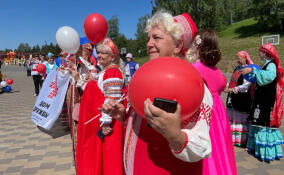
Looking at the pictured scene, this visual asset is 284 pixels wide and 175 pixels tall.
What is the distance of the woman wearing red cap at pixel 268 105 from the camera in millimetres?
3369

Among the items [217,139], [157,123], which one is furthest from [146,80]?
[217,139]

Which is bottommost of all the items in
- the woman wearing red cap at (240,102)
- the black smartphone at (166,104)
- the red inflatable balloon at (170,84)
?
the woman wearing red cap at (240,102)

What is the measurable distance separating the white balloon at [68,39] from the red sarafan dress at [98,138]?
1104 mm

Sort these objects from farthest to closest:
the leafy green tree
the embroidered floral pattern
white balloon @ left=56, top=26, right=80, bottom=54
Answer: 1. the leafy green tree
2. white balloon @ left=56, top=26, right=80, bottom=54
3. the embroidered floral pattern

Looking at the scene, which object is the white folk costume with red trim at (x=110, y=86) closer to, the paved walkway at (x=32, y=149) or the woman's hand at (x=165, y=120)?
the woman's hand at (x=165, y=120)

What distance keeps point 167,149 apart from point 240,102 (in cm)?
369

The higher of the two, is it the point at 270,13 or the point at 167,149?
the point at 270,13

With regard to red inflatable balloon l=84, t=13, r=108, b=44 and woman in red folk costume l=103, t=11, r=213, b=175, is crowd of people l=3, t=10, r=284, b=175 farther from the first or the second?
red inflatable balloon l=84, t=13, r=108, b=44

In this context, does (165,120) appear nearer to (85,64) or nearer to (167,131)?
(167,131)

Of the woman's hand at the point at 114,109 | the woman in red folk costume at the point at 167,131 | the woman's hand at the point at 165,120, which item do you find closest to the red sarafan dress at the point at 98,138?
the woman's hand at the point at 114,109

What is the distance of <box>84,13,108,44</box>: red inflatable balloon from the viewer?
2.87m

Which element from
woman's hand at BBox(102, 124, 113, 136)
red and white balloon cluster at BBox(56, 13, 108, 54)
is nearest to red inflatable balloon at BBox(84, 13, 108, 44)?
red and white balloon cluster at BBox(56, 13, 108, 54)

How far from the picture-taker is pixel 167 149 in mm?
1127

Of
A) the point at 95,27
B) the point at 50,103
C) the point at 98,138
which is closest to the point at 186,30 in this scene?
the point at 98,138
